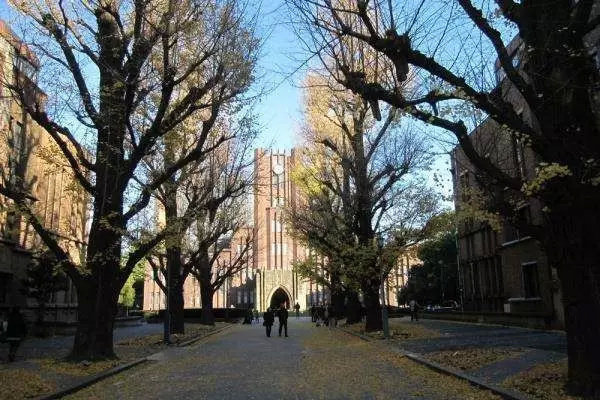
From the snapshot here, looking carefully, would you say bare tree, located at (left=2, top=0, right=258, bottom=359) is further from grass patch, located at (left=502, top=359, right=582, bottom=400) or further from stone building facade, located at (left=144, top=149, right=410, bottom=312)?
stone building facade, located at (left=144, top=149, right=410, bottom=312)

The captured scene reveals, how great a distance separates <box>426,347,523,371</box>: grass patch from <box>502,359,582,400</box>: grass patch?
1.69 metres

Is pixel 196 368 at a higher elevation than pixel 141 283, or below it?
below

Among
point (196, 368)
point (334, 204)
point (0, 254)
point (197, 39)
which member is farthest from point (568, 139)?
point (334, 204)

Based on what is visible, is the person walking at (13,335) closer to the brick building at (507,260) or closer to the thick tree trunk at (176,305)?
the thick tree trunk at (176,305)

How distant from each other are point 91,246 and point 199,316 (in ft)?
125

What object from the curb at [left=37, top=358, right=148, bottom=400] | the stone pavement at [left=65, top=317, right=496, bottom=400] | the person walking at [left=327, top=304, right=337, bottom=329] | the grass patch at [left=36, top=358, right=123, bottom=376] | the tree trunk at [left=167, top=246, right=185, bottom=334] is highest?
the tree trunk at [left=167, top=246, right=185, bottom=334]

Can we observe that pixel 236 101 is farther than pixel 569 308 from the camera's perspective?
Yes

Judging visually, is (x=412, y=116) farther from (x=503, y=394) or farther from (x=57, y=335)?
(x=57, y=335)

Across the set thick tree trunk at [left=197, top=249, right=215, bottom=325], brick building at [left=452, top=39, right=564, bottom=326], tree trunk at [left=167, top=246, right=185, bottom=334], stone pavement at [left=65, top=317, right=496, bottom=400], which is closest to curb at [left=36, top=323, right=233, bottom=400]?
stone pavement at [left=65, top=317, right=496, bottom=400]

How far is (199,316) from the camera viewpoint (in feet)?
173

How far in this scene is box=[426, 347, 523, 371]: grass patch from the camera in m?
12.8

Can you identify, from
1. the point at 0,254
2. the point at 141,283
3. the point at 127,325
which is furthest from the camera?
the point at 141,283

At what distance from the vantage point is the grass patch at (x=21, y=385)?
31.1ft

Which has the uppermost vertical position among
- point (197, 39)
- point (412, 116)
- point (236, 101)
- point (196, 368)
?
point (197, 39)
